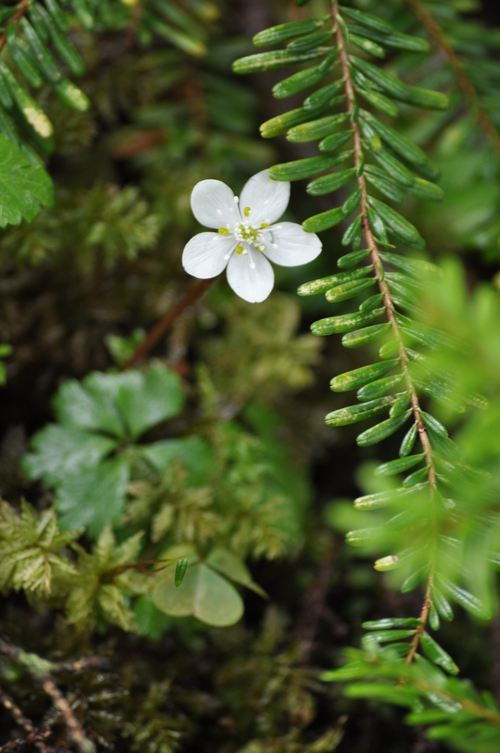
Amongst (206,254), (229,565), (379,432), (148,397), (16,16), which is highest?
(16,16)

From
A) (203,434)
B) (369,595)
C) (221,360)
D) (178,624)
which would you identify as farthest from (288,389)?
(178,624)

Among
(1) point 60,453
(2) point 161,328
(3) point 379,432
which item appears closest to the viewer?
(3) point 379,432

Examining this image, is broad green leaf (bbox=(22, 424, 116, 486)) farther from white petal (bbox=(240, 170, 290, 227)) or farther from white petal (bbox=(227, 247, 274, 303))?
white petal (bbox=(240, 170, 290, 227))

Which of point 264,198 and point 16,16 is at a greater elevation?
point 16,16

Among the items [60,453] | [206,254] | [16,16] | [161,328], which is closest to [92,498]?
[60,453]

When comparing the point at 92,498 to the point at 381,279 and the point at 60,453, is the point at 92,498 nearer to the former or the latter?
the point at 60,453

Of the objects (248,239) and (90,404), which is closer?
(248,239)
